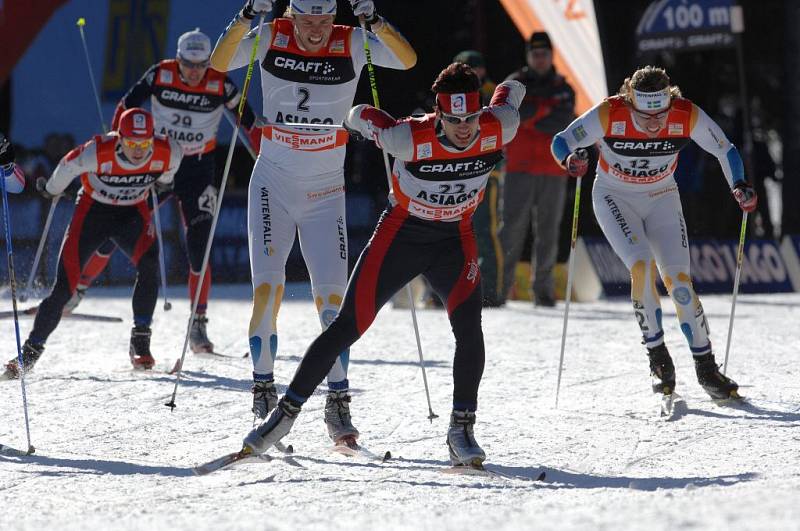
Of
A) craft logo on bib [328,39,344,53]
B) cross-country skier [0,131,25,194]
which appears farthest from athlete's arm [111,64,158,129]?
craft logo on bib [328,39,344,53]

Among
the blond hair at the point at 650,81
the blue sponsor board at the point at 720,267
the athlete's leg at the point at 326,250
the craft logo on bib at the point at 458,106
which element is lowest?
the blue sponsor board at the point at 720,267

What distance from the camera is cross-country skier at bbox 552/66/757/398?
24.8 ft

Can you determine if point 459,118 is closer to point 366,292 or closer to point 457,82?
point 457,82

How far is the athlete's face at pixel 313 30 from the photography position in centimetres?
649

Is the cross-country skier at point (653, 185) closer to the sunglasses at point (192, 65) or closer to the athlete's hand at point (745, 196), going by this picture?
the athlete's hand at point (745, 196)

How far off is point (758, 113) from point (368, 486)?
18.3 metres

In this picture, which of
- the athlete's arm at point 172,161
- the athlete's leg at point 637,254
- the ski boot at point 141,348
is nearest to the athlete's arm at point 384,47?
the athlete's leg at point 637,254

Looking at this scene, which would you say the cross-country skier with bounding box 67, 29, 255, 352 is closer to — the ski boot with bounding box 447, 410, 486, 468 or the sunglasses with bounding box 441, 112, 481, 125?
the ski boot with bounding box 447, 410, 486, 468

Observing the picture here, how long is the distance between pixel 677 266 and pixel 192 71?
12.9 feet

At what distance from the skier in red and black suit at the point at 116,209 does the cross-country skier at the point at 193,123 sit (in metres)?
0.58

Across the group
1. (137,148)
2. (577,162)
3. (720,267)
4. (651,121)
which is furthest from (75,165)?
(720,267)

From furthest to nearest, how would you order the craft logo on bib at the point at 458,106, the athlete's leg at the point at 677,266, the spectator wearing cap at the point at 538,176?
the spectator wearing cap at the point at 538,176
the athlete's leg at the point at 677,266
the craft logo on bib at the point at 458,106

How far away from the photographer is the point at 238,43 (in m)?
6.63

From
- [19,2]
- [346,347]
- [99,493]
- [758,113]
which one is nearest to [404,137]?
[346,347]
